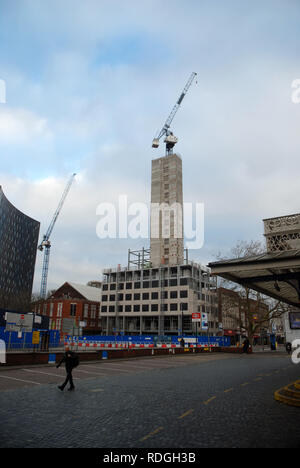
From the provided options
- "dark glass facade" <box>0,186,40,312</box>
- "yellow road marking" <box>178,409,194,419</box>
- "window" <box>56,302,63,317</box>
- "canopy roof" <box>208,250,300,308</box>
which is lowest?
"yellow road marking" <box>178,409,194,419</box>

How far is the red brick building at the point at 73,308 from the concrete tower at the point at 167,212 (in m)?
21.3

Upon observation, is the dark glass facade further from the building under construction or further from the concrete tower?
the concrete tower

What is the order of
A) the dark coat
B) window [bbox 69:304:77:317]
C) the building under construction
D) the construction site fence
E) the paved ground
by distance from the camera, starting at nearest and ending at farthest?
the paved ground
the dark coat
the construction site fence
the building under construction
window [bbox 69:304:77:317]

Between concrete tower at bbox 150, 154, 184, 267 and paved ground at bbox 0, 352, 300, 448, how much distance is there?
3257 inches

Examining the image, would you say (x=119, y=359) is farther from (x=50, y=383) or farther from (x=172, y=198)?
(x=172, y=198)

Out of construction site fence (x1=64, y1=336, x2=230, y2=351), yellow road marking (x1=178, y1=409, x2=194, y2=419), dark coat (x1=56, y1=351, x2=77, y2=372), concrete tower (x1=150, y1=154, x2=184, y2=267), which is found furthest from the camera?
concrete tower (x1=150, y1=154, x2=184, y2=267)

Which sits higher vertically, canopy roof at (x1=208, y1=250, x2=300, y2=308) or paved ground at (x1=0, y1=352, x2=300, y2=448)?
canopy roof at (x1=208, y1=250, x2=300, y2=308)

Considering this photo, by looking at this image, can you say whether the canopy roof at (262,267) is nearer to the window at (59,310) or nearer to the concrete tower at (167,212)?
the concrete tower at (167,212)

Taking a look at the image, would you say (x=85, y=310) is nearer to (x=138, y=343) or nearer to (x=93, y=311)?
(x=93, y=311)

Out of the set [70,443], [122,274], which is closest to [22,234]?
[122,274]

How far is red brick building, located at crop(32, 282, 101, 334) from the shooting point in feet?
293

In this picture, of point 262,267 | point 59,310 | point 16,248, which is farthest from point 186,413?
point 16,248

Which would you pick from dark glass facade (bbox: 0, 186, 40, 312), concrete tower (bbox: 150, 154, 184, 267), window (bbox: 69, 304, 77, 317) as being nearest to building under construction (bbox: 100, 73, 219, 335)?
concrete tower (bbox: 150, 154, 184, 267)

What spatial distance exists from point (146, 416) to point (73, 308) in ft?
283
